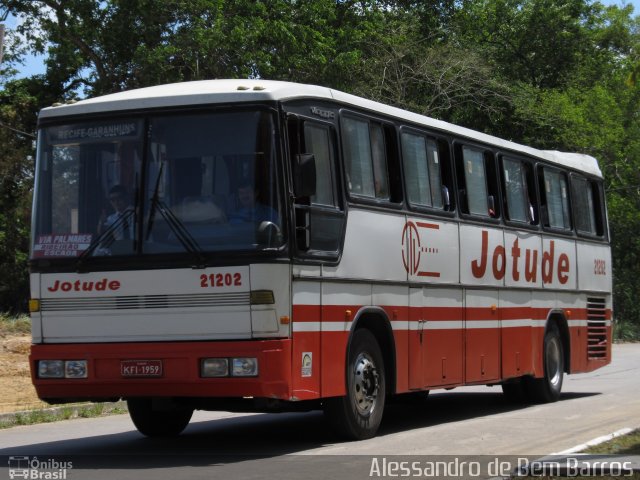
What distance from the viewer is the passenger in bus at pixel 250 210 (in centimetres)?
1101

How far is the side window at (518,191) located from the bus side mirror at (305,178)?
6043 millimetres

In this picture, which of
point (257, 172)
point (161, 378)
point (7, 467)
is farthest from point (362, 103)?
point (7, 467)

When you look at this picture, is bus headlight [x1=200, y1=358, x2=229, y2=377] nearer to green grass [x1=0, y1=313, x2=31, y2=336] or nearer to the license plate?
the license plate

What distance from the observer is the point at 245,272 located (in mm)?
10898

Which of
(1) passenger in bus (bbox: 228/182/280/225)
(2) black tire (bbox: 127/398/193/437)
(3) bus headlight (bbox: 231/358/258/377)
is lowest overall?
(2) black tire (bbox: 127/398/193/437)

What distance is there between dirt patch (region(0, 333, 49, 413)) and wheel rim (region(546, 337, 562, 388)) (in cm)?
730

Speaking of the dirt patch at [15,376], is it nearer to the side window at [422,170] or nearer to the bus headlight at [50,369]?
the bus headlight at [50,369]

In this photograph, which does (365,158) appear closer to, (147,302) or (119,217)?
(119,217)

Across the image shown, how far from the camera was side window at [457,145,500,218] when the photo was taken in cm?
1548

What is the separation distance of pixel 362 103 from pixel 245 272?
3008 millimetres

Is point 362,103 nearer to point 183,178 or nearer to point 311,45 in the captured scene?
point 183,178

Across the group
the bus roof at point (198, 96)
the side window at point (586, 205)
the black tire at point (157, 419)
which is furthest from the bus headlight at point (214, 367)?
the side window at point (586, 205)

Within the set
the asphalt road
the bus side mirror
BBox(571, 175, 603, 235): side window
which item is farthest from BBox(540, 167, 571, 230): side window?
the bus side mirror

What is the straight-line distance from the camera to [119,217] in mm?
11391
